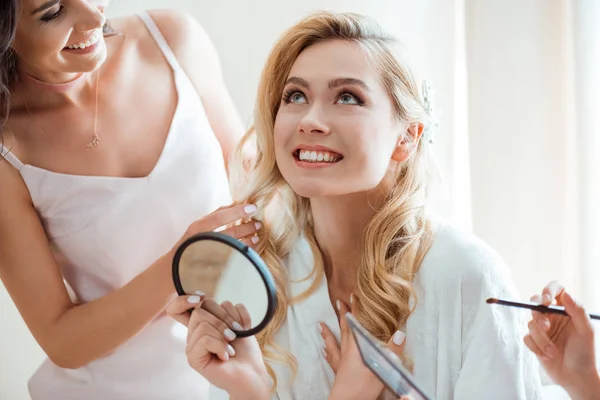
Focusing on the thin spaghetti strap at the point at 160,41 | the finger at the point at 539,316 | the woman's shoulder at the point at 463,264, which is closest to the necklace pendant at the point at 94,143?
the thin spaghetti strap at the point at 160,41

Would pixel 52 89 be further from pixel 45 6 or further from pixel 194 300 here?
pixel 194 300

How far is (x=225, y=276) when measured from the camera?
1421 mm

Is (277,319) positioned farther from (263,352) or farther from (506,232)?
(506,232)

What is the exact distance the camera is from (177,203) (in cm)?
196

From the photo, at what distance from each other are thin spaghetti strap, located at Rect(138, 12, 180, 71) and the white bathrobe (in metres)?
0.75

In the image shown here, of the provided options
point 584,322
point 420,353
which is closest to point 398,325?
point 420,353

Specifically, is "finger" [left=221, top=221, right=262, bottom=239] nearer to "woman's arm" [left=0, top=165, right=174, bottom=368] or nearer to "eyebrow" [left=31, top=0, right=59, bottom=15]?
"woman's arm" [left=0, top=165, right=174, bottom=368]

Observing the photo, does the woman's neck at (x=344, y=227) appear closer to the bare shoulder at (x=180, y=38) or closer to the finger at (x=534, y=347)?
the finger at (x=534, y=347)

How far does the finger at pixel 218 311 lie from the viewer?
1446 mm

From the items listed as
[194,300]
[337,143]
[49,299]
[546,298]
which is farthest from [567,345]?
[49,299]

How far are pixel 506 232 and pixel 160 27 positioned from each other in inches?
44.1

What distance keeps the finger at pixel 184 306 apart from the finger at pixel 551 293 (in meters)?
0.59

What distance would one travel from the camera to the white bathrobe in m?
1.55

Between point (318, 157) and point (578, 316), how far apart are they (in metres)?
0.55
